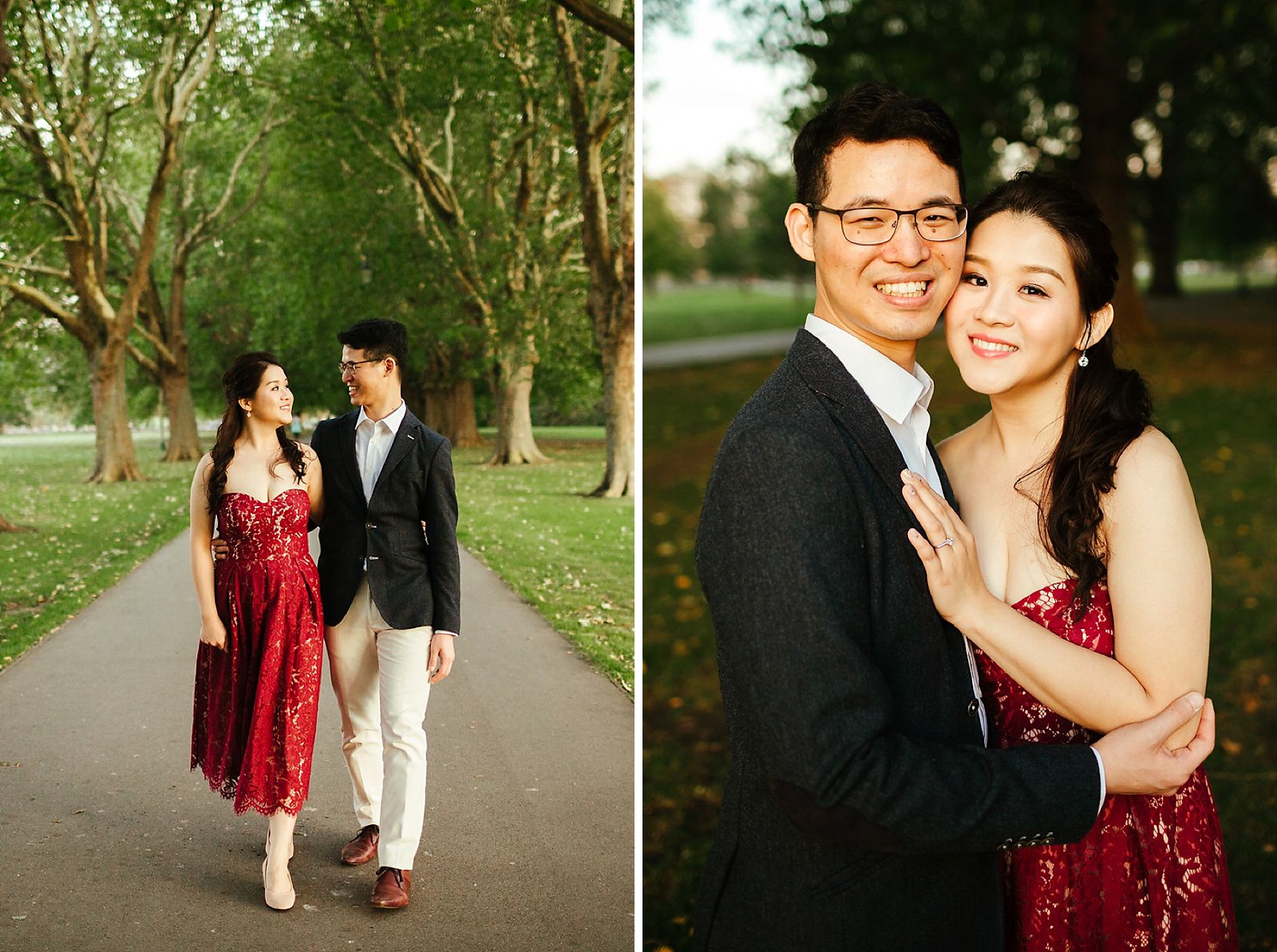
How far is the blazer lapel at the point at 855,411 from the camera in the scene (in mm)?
1570

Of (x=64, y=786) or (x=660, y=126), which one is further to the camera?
(x=660, y=126)

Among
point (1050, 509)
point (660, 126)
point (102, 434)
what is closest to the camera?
point (1050, 509)

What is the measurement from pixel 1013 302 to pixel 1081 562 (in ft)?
1.46

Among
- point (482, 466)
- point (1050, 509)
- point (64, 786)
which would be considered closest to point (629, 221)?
point (482, 466)

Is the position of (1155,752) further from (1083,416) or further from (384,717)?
(384,717)

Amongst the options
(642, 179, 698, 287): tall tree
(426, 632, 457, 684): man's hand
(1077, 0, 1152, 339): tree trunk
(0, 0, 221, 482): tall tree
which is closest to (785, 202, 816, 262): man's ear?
(426, 632, 457, 684): man's hand

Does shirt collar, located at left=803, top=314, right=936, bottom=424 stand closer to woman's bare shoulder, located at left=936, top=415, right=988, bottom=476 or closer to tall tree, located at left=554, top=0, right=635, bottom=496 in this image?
woman's bare shoulder, located at left=936, top=415, right=988, bottom=476

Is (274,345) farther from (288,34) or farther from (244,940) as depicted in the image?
(244,940)

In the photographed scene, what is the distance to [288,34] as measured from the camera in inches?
115

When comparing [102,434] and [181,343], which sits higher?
[181,343]

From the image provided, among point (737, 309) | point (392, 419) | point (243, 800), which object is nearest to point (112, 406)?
point (392, 419)

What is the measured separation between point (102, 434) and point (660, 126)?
40.9ft

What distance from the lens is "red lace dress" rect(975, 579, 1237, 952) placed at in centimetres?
192

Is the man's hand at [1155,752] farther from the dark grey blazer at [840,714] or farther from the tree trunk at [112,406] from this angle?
the tree trunk at [112,406]
